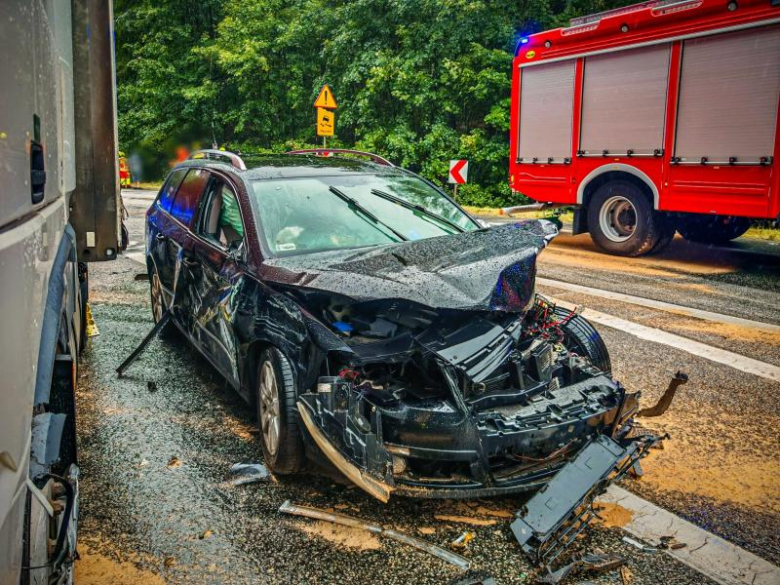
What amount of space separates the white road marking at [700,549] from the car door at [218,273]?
226 cm

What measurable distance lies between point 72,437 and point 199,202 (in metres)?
2.79

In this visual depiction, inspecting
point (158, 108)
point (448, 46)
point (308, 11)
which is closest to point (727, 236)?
point (448, 46)

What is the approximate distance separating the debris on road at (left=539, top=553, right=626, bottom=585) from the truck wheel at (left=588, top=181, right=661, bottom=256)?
8554mm

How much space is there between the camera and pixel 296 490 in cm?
344

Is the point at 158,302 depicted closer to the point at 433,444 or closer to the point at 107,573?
the point at 107,573

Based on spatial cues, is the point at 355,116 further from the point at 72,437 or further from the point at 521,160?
the point at 72,437

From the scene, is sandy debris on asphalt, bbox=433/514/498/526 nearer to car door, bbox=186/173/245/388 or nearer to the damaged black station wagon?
the damaged black station wagon

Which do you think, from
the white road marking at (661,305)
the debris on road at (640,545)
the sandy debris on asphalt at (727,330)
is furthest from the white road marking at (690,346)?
the debris on road at (640,545)

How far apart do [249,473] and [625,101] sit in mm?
9343

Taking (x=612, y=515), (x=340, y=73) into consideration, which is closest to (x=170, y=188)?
(x=612, y=515)

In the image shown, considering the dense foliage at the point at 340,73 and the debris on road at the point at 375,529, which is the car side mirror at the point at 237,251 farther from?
the dense foliage at the point at 340,73

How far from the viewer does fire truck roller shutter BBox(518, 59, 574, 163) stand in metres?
11.8

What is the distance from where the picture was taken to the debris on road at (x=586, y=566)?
2691 mm

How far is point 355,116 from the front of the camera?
73.0 ft
